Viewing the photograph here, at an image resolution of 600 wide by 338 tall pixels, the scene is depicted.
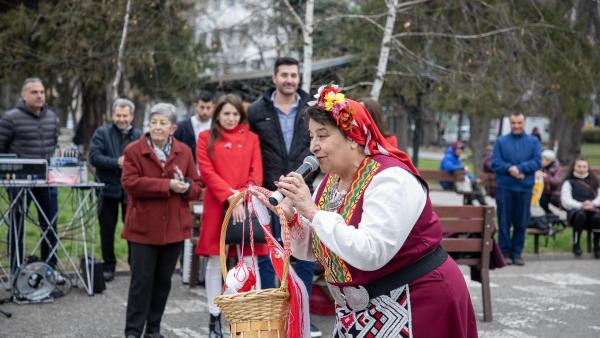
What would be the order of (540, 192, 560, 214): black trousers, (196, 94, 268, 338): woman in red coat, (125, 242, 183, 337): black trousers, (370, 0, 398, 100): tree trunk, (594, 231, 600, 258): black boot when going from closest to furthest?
(125, 242, 183, 337): black trousers, (196, 94, 268, 338): woman in red coat, (370, 0, 398, 100): tree trunk, (594, 231, 600, 258): black boot, (540, 192, 560, 214): black trousers

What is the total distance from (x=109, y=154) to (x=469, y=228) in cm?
387

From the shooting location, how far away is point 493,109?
48.1ft

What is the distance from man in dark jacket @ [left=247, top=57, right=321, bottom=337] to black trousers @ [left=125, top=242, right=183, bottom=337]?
31.2 inches

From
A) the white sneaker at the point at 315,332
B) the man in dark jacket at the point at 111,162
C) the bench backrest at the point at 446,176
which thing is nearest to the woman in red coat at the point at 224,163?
the white sneaker at the point at 315,332

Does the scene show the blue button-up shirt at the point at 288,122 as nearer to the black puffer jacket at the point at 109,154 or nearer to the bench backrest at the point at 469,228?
the bench backrest at the point at 469,228

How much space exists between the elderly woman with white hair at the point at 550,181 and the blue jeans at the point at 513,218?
3.19 meters

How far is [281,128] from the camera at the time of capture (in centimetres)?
657

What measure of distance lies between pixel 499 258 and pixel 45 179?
14.0ft

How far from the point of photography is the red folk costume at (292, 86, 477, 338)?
328 cm

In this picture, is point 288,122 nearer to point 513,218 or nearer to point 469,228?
point 469,228

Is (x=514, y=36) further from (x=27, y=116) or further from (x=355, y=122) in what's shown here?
Result: (x=355, y=122)

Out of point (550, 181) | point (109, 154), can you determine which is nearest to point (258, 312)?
point (109, 154)

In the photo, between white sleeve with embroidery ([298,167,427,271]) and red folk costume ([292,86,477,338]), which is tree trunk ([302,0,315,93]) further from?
white sleeve with embroidery ([298,167,427,271])

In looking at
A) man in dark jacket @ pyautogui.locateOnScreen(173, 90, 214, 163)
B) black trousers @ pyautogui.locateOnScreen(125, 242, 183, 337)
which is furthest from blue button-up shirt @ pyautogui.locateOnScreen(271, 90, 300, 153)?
man in dark jacket @ pyautogui.locateOnScreen(173, 90, 214, 163)
